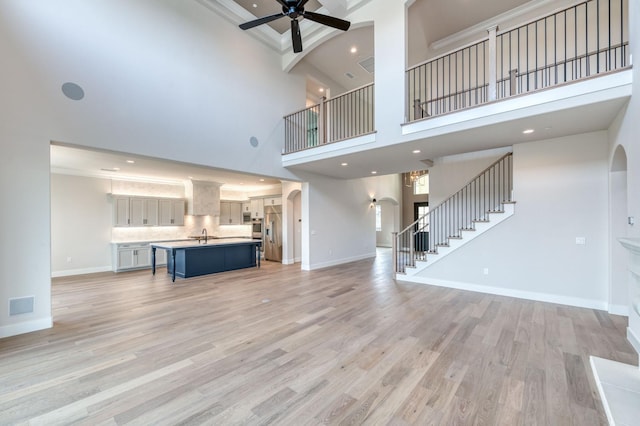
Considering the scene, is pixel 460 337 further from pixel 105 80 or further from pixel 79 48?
pixel 79 48

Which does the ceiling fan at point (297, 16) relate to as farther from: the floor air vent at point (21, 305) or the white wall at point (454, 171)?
the floor air vent at point (21, 305)

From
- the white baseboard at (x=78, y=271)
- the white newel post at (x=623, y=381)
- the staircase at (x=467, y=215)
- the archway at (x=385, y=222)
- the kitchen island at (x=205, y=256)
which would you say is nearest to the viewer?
the white newel post at (x=623, y=381)

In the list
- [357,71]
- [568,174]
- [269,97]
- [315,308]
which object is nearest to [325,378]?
[315,308]

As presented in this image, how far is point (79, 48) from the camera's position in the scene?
155 inches

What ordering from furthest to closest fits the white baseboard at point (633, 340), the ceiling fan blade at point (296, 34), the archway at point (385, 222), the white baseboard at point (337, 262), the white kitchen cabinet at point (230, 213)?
the archway at point (385, 222)
the white kitchen cabinet at point (230, 213)
the white baseboard at point (337, 262)
the ceiling fan blade at point (296, 34)
the white baseboard at point (633, 340)

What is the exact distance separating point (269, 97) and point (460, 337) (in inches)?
261

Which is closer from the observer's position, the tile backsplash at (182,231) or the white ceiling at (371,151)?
the white ceiling at (371,151)

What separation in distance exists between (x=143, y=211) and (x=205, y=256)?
297 centimetres

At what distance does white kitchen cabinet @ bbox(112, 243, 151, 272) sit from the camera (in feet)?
24.4

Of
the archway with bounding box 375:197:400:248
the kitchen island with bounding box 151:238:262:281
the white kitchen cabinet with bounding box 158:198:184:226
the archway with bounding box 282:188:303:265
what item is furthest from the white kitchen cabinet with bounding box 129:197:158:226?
the archway with bounding box 375:197:400:248

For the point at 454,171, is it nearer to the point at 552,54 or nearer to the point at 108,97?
the point at 552,54

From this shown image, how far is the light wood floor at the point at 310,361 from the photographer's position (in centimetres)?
201

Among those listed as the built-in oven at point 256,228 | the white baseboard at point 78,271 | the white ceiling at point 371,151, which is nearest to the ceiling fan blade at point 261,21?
the white ceiling at point 371,151

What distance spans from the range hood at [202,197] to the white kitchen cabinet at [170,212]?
0.27m
